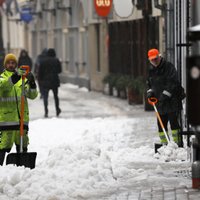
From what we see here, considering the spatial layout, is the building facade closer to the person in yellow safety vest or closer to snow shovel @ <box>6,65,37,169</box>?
the person in yellow safety vest

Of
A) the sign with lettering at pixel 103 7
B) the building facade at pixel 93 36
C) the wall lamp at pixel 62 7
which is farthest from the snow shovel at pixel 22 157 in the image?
the wall lamp at pixel 62 7

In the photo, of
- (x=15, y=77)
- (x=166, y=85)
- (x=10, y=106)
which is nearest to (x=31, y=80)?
(x=15, y=77)

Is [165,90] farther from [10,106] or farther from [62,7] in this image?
[62,7]

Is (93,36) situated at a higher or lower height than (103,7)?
lower

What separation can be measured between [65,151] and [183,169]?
1.67 meters

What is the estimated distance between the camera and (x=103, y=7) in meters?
34.1

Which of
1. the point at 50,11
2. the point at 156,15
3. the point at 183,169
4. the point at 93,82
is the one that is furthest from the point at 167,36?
the point at 50,11

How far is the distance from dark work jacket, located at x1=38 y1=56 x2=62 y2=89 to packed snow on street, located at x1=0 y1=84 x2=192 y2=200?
2014mm

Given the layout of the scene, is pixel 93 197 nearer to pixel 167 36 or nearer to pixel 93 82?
pixel 167 36

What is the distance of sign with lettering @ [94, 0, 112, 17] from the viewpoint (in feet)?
112

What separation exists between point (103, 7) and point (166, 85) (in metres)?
19.0

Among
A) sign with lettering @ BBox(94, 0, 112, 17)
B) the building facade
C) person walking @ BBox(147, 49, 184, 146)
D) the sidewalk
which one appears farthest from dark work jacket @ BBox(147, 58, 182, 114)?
sign with lettering @ BBox(94, 0, 112, 17)

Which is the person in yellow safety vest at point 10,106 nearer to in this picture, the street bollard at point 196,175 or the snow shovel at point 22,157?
the snow shovel at point 22,157

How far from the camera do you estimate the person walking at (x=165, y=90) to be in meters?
15.2
